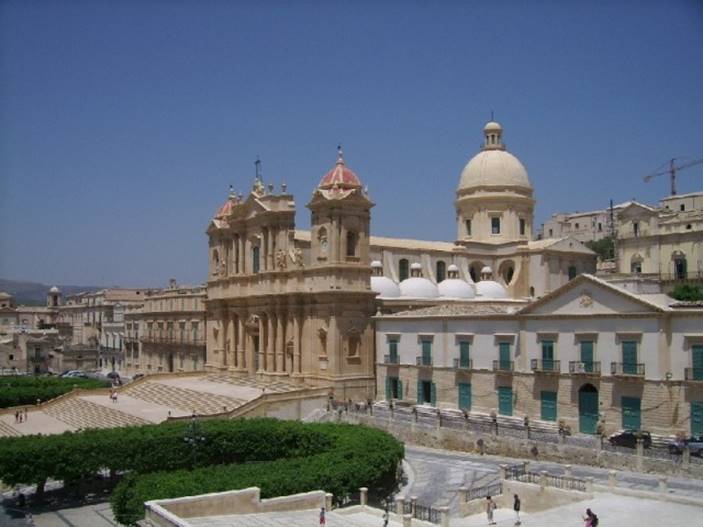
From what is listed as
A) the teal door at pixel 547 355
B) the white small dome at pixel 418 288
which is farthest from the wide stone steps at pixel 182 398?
the teal door at pixel 547 355

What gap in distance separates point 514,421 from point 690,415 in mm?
8605

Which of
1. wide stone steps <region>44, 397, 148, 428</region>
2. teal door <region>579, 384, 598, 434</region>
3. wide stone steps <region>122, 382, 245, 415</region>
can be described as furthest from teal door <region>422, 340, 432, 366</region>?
wide stone steps <region>44, 397, 148, 428</region>

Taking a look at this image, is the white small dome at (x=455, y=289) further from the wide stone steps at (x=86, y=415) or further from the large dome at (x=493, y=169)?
the wide stone steps at (x=86, y=415)

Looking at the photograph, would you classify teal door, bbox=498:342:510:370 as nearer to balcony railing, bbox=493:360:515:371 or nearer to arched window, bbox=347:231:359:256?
balcony railing, bbox=493:360:515:371

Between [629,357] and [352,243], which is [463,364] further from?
[352,243]

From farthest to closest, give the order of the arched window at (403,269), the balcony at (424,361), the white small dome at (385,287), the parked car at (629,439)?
the arched window at (403,269), the white small dome at (385,287), the balcony at (424,361), the parked car at (629,439)

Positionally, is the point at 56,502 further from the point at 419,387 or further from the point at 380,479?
the point at 419,387

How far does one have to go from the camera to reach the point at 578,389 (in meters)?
37.9

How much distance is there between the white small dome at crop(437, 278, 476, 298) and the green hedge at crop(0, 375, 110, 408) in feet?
88.7

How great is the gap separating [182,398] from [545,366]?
2333 cm

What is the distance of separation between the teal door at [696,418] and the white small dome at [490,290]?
2581 centimetres

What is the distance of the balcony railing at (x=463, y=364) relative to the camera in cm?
4323

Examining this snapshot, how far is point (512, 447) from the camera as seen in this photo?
36125mm

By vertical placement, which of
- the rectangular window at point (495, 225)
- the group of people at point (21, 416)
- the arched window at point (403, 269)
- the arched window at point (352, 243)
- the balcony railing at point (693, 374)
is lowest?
the group of people at point (21, 416)
